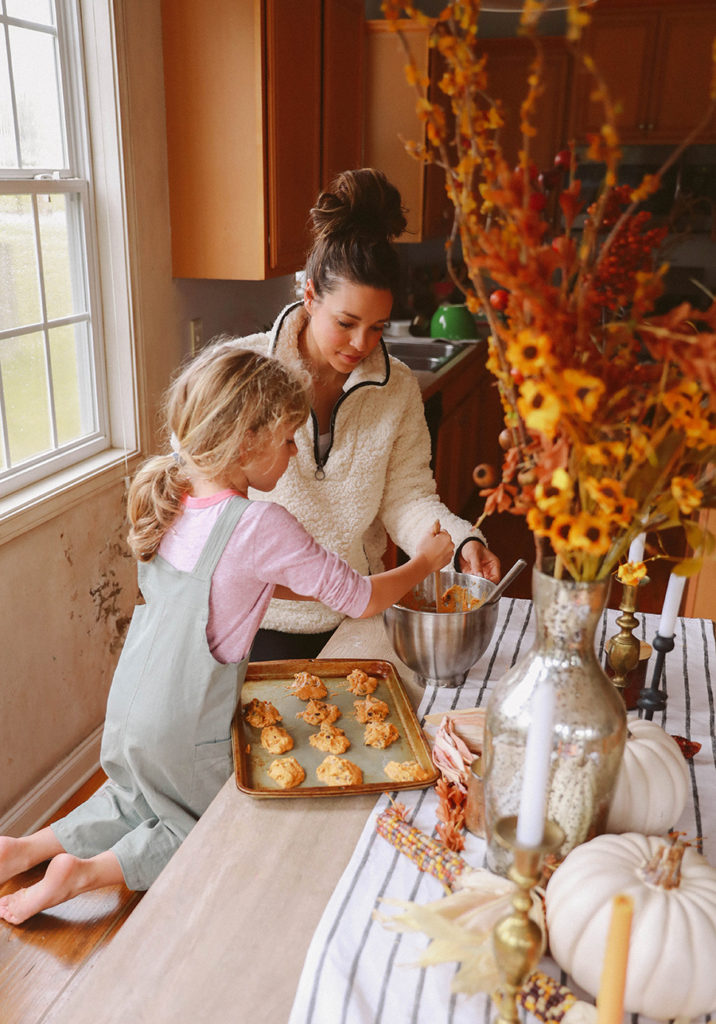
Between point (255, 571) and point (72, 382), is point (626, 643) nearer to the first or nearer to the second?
point (255, 571)

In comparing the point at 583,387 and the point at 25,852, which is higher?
the point at 583,387

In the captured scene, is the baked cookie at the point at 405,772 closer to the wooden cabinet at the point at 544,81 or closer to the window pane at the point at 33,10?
the window pane at the point at 33,10

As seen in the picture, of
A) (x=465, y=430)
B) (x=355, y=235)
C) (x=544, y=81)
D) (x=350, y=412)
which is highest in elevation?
(x=544, y=81)

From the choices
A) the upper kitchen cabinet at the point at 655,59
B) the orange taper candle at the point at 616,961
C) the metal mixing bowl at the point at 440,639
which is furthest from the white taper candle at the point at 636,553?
the upper kitchen cabinet at the point at 655,59

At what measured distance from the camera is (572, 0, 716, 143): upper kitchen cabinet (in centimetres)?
443

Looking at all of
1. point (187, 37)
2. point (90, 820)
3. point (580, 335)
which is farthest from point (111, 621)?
point (580, 335)

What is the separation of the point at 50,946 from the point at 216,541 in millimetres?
713

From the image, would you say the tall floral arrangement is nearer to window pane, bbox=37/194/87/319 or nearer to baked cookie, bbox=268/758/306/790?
baked cookie, bbox=268/758/306/790

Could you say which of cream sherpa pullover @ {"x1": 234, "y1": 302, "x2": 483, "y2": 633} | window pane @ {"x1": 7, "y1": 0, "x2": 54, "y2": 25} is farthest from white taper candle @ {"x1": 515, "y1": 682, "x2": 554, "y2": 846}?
window pane @ {"x1": 7, "y1": 0, "x2": 54, "y2": 25}

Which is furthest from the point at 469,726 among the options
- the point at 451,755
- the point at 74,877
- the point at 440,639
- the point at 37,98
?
the point at 37,98

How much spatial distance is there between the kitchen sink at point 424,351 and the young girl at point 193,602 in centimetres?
266

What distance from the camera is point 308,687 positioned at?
122 centimetres

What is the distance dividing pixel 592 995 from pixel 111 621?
1923 mm

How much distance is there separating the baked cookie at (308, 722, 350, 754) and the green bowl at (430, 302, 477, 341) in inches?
132
